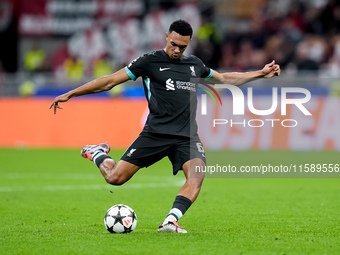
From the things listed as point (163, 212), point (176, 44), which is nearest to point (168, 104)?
point (176, 44)

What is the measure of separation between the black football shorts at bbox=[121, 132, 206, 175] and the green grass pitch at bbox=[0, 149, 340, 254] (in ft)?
2.63

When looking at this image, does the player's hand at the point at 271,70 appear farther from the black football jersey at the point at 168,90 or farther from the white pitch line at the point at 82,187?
the white pitch line at the point at 82,187

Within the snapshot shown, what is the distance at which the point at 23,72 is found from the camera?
28.2 meters

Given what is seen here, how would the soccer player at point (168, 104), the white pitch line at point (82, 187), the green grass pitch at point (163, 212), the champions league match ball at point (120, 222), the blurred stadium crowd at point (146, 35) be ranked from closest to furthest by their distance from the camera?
the green grass pitch at point (163, 212), the champions league match ball at point (120, 222), the soccer player at point (168, 104), the white pitch line at point (82, 187), the blurred stadium crowd at point (146, 35)

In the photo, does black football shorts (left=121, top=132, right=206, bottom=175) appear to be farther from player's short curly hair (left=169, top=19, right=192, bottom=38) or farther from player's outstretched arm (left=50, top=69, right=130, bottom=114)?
player's short curly hair (left=169, top=19, right=192, bottom=38)

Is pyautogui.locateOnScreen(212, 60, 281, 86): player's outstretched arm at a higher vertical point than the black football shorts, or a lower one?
higher

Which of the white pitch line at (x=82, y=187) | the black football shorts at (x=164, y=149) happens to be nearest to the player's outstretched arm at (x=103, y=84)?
the black football shorts at (x=164, y=149)

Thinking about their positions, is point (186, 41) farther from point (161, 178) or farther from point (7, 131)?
point (7, 131)

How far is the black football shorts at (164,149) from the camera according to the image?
826 centimetres

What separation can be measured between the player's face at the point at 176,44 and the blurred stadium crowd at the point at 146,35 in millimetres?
13158

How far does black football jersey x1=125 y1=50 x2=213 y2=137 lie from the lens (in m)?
8.23

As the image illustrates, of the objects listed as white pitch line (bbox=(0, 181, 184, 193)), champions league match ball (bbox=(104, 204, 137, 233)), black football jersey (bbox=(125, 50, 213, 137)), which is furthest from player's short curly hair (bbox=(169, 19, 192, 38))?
white pitch line (bbox=(0, 181, 184, 193))

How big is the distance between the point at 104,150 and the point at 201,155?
152cm

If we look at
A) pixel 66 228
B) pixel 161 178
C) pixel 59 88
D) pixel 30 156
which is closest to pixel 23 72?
pixel 59 88
